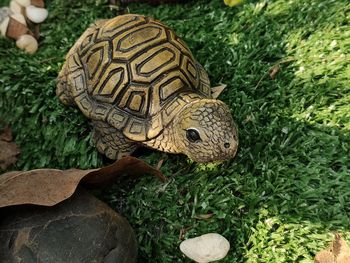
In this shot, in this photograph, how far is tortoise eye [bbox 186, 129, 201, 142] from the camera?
230 centimetres

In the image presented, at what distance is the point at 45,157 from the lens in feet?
9.52

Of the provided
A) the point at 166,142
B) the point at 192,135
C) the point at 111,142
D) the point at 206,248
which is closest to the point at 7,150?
the point at 111,142

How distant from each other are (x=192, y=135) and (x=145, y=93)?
0.38m

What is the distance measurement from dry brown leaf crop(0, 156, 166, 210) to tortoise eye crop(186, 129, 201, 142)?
1.10 ft

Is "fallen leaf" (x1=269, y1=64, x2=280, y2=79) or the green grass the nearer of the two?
the green grass

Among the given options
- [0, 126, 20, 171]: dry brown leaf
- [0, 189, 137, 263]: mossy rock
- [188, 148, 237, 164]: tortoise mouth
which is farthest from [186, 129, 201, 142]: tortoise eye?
[0, 126, 20, 171]: dry brown leaf

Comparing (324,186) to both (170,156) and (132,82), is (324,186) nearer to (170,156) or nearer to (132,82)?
(170,156)

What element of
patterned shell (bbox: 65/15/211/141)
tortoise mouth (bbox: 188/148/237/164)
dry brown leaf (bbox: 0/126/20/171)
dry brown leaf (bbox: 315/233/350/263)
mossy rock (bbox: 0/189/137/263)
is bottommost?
dry brown leaf (bbox: 315/233/350/263)

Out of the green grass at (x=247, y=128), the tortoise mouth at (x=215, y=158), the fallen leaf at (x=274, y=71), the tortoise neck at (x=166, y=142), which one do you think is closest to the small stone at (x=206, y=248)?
the green grass at (x=247, y=128)

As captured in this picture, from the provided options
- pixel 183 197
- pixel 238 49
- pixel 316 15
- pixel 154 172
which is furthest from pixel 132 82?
pixel 316 15

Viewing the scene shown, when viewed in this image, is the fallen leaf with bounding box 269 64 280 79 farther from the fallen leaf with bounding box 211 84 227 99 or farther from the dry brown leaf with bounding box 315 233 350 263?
the dry brown leaf with bounding box 315 233 350 263

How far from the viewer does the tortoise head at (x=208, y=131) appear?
227cm

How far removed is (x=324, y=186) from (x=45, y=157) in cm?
168

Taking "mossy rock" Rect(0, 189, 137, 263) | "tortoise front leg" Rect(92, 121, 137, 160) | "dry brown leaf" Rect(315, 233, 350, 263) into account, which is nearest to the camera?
"mossy rock" Rect(0, 189, 137, 263)
